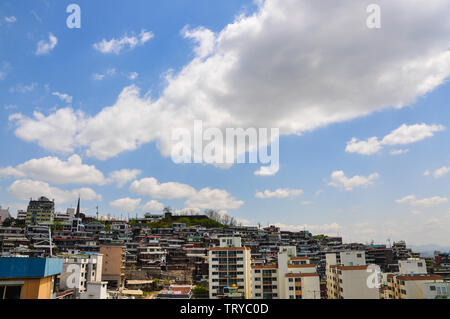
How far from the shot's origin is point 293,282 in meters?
23.2

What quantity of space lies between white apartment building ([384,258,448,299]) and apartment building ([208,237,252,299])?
11.1 metres

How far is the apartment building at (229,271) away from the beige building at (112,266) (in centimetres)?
951

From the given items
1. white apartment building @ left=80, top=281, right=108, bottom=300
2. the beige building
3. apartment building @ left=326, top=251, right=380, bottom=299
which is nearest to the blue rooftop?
white apartment building @ left=80, top=281, right=108, bottom=300

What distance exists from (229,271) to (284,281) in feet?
15.8

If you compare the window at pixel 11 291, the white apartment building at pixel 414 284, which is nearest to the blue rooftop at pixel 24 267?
the window at pixel 11 291

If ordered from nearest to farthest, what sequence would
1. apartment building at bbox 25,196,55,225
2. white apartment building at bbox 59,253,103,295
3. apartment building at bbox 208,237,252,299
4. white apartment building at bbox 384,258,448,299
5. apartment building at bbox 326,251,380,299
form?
1. white apartment building at bbox 384,258,448,299
2. apartment building at bbox 326,251,380,299
3. white apartment building at bbox 59,253,103,295
4. apartment building at bbox 208,237,252,299
5. apartment building at bbox 25,196,55,225

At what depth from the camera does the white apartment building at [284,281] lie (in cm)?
2277

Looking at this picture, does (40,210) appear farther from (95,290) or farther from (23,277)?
(23,277)

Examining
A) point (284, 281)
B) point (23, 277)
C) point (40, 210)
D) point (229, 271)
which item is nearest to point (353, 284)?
point (284, 281)

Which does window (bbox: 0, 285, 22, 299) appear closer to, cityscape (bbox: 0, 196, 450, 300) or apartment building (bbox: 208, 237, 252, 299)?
cityscape (bbox: 0, 196, 450, 300)

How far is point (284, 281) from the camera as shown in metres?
24.3

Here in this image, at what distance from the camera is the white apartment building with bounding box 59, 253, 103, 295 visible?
24109 millimetres
